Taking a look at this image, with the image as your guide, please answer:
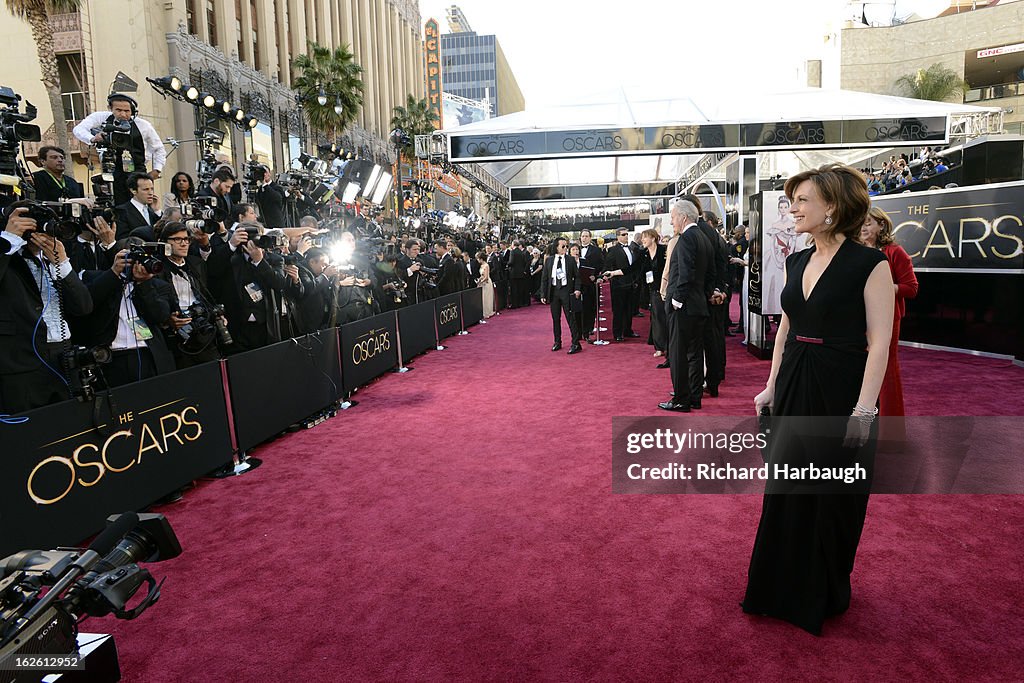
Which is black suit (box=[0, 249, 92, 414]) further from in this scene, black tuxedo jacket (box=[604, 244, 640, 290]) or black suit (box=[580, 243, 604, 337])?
black suit (box=[580, 243, 604, 337])

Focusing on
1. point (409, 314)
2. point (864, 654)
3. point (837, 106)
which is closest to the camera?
point (864, 654)

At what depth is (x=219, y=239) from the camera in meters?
6.17

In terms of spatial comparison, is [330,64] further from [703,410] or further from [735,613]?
[735,613]

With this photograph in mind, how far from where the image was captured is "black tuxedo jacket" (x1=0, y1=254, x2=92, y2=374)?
3.92m

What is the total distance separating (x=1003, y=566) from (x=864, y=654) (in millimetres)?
1307

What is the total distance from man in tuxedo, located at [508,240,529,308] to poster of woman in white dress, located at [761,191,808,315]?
1084 centimetres

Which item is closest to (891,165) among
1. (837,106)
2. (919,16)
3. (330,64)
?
(837,106)

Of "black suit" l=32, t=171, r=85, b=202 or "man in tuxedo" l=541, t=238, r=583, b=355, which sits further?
"man in tuxedo" l=541, t=238, r=583, b=355

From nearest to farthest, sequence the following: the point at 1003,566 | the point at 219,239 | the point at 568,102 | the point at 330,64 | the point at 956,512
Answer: the point at 1003,566 < the point at 956,512 < the point at 219,239 < the point at 568,102 < the point at 330,64

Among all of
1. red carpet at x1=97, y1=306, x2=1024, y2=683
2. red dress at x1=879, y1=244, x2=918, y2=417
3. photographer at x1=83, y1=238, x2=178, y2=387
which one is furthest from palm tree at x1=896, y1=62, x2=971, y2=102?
photographer at x1=83, y1=238, x2=178, y2=387

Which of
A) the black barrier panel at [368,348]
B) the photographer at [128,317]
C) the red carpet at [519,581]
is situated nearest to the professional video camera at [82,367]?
the photographer at [128,317]

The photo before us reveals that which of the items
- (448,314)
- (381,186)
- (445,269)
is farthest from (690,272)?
(445,269)

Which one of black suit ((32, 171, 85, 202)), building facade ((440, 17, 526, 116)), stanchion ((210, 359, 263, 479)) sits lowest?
stanchion ((210, 359, 263, 479))

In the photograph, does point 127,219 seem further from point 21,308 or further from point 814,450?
point 814,450
